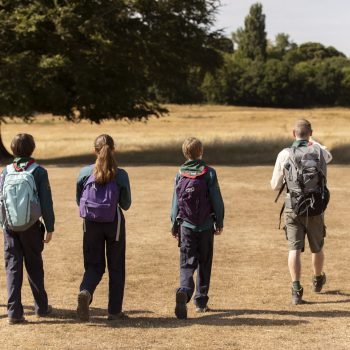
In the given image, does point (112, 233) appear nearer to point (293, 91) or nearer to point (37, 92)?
point (37, 92)

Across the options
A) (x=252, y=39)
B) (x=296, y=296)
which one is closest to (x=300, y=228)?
(x=296, y=296)

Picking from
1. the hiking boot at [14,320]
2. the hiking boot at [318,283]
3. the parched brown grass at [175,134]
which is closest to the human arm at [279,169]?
the hiking boot at [318,283]

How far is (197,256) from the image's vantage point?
21.7ft

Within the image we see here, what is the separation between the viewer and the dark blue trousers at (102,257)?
20.4ft

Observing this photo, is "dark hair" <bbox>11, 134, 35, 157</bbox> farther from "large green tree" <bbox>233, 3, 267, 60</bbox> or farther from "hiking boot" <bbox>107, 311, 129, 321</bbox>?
"large green tree" <bbox>233, 3, 267, 60</bbox>

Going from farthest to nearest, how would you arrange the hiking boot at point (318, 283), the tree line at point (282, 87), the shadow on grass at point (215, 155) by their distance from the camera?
the tree line at point (282, 87), the shadow on grass at point (215, 155), the hiking boot at point (318, 283)

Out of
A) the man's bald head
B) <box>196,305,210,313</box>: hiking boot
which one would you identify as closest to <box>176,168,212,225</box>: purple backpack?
<box>196,305,210,313</box>: hiking boot

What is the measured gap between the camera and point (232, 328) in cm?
604

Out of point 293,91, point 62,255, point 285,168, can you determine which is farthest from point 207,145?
point 293,91

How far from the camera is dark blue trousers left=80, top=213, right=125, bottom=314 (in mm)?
6223

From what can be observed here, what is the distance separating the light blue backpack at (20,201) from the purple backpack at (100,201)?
41 cm

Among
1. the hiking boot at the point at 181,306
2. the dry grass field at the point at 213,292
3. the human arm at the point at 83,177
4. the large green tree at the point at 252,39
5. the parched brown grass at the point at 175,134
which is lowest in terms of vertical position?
the parched brown grass at the point at 175,134

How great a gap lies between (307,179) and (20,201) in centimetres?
268

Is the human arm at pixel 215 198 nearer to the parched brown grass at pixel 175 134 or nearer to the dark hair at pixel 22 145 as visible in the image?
the dark hair at pixel 22 145
